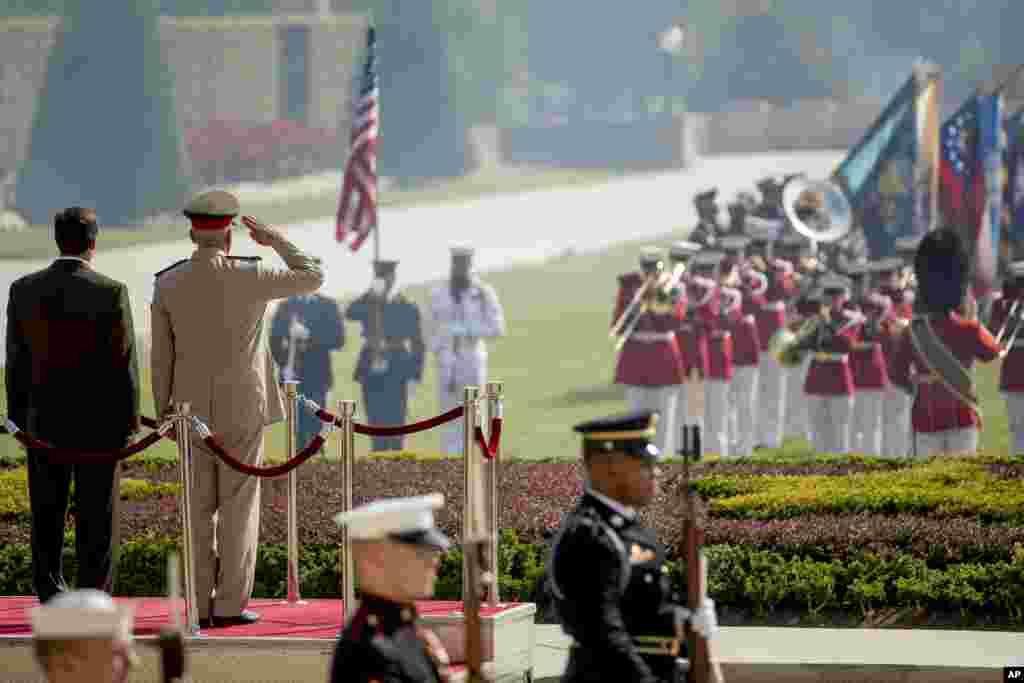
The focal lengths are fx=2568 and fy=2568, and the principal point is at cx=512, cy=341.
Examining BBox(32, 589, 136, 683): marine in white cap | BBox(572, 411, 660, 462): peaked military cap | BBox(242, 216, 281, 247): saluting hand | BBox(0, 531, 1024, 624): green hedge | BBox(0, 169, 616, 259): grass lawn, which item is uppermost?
BBox(0, 169, 616, 259): grass lawn

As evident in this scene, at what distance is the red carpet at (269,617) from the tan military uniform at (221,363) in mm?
269

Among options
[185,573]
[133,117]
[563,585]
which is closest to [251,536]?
[185,573]

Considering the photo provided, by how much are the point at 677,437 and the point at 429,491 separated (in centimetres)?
606

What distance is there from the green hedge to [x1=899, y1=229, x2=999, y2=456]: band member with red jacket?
5.28m

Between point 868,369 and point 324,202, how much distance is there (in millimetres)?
20476

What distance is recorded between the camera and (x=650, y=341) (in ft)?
59.9

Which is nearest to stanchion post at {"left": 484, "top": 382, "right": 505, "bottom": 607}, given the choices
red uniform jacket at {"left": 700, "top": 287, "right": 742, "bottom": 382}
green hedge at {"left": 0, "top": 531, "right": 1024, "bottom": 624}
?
green hedge at {"left": 0, "top": 531, "right": 1024, "bottom": 624}

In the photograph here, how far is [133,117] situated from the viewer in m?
32.8

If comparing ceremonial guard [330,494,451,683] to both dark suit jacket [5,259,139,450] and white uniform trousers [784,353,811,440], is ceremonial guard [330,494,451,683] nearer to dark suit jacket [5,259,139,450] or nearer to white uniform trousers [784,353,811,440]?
dark suit jacket [5,259,139,450]

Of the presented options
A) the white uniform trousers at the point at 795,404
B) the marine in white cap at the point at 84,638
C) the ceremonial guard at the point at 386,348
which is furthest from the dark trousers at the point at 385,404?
the marine in white cap at the point at 84,638

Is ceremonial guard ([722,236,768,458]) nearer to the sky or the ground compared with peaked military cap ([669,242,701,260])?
nearer to the ground

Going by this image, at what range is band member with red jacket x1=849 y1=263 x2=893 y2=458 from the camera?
58.5 ft

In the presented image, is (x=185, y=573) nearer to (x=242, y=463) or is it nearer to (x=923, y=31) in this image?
(x=242, y=463)

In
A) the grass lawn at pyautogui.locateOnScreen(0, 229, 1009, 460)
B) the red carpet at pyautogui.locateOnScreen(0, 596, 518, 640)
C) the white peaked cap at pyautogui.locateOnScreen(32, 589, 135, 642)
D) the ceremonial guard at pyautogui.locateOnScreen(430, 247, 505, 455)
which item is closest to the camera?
the white peaked cap at pyautogui.locateOnScreen(32, 589, 135, 642)
